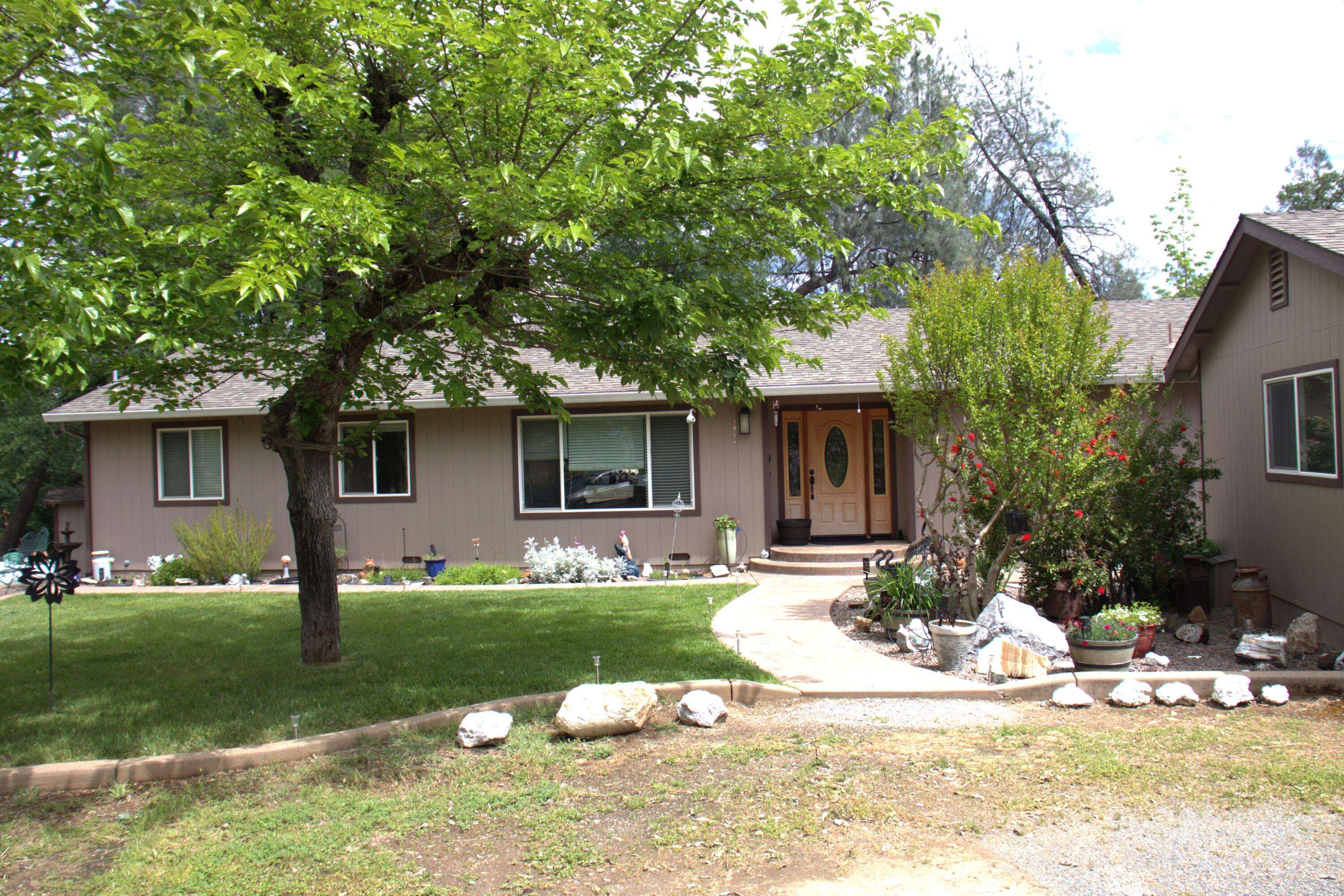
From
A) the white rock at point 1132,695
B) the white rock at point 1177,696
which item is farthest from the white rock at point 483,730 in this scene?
the white rock at point 1177,696

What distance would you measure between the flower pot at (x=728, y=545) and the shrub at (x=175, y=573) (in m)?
7.66

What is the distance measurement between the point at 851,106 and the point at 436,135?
9.57 ft

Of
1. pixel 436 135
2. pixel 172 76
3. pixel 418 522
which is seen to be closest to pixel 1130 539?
pixel 436 135

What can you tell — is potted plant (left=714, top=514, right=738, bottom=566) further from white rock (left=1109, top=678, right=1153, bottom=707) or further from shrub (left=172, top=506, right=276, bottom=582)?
shrub (left=172, top=506, right=276, bottom=582)

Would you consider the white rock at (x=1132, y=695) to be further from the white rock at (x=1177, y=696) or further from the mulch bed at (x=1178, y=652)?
the mulch bed at (x=1178, y=652)

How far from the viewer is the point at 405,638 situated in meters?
7.95

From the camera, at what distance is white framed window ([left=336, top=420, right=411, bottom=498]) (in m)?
12.9

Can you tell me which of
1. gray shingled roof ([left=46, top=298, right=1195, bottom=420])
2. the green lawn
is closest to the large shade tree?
the green lawn

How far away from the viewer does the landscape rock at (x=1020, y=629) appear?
648 centimetres

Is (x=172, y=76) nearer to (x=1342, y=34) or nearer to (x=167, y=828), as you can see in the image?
(x=167, y=828)

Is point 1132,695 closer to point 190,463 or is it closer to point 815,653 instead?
point 815,653

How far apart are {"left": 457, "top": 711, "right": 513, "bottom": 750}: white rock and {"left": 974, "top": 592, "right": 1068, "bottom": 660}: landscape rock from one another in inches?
150

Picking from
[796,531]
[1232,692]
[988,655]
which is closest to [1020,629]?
[988,655]

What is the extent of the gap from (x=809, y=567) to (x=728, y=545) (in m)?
1.20
